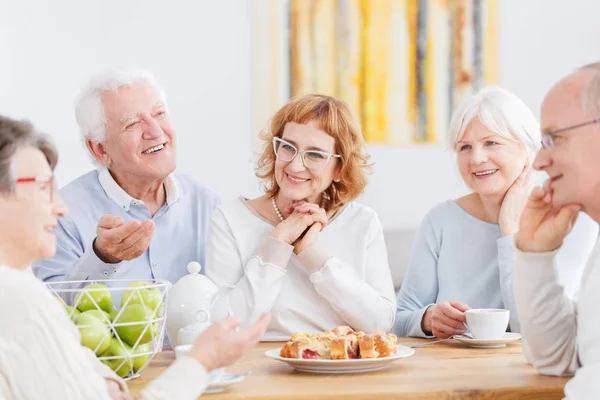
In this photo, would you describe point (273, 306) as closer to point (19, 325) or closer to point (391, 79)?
point (19, 325)

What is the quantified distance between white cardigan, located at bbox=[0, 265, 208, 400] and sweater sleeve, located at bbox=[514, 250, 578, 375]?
89cm

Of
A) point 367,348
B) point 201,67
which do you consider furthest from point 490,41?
point 367,348

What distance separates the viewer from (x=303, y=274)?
2428mm

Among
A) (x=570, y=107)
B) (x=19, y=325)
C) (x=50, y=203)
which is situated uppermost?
(x=570, y=107)

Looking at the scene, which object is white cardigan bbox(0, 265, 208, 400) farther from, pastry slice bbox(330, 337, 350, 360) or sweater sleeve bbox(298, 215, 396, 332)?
sweater sleeve bbox(298, 215, 396, 332)

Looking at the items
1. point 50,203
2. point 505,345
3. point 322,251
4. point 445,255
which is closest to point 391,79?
point 445,255

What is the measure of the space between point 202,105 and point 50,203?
3.02 metres

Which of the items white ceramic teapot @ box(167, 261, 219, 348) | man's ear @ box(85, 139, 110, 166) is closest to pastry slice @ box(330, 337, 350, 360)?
white ceramic teapot @ box(167, 261, 219, 348)

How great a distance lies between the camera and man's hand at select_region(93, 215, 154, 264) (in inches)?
86.4

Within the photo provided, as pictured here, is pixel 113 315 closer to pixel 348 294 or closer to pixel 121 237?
pixel 121 237

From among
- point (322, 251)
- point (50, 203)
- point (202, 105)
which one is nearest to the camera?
point (50, 203)

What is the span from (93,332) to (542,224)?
0.90m

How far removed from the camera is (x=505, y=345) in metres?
2.05

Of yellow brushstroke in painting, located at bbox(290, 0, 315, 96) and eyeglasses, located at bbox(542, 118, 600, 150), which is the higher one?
yellow brushstroke in painting, located at bbox(290, 0, 315, 96)
